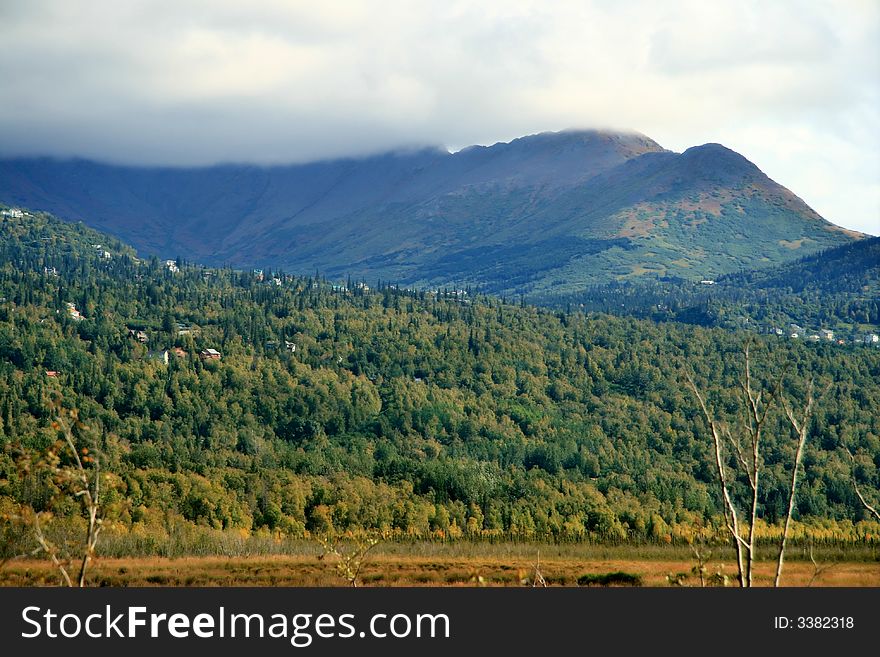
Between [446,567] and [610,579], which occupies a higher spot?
[610,579]

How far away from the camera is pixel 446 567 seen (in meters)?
111

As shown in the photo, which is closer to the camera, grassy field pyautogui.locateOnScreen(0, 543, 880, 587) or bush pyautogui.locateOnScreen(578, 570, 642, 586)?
grassy field pyautogui.locateOnScreen(0, 543, 880, 587)

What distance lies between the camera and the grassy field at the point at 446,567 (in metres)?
95.2

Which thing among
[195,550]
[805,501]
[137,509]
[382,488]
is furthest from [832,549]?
[137,509]

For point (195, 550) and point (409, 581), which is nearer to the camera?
point (409, 581)

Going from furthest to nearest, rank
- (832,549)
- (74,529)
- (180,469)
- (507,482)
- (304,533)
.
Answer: (507,482) → (180,469) → (304,533) → (832,549) → (74,529)

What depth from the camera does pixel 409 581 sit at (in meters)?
97.2

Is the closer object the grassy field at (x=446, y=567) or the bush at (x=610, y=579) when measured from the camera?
the grassy field at (x=446, y=567)

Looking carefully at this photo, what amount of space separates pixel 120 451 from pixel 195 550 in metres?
65.0

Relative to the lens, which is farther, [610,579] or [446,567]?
[446,567]

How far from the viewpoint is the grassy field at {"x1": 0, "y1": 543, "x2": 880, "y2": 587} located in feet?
313
